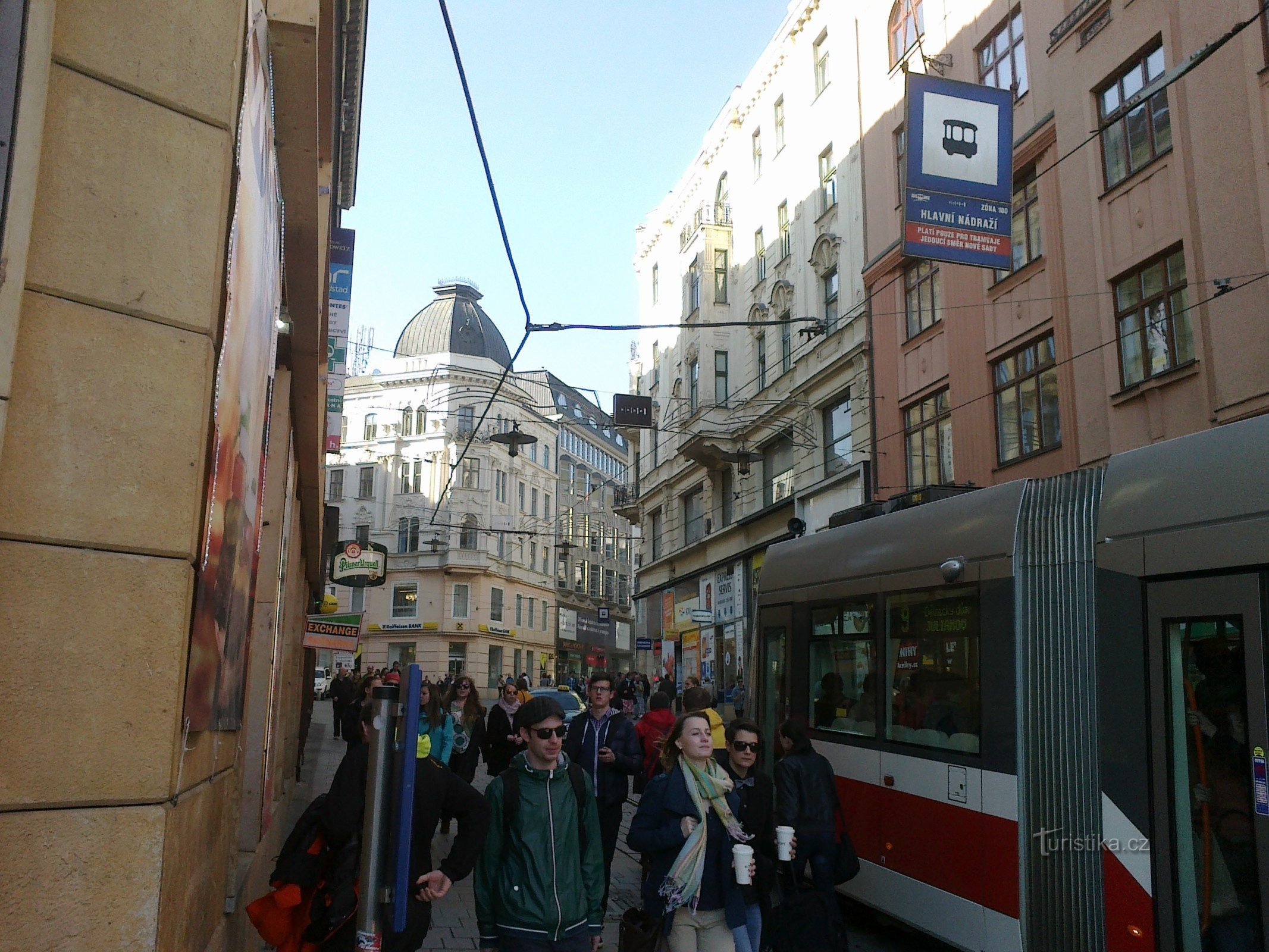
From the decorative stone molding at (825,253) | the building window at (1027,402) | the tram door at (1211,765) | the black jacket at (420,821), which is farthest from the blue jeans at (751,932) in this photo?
the decorative stone molding at (825,253)

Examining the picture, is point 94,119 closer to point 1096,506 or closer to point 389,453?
point 1096,506

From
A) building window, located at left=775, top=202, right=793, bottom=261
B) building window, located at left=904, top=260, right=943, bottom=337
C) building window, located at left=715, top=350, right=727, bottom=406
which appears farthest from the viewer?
building window, located at left=715, top=350, right=727, bottom=406

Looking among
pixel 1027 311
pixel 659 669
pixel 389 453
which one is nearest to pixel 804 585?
pixel 1027 311

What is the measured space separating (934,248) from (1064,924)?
731 cm

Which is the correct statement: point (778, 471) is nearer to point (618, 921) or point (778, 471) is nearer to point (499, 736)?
point (499, 736)

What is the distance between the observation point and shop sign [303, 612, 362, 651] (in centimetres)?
2077

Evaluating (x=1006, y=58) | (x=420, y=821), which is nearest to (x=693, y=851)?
(x=420, y=821)

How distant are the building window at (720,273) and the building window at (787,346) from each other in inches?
232

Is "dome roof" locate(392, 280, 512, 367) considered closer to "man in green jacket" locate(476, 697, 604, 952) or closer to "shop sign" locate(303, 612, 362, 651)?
"shop sign" locate(303, 612, 362, 651)

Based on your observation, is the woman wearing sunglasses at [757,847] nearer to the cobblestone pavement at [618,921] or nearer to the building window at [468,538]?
the cobblestone pavement at [618,921]

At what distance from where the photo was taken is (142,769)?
11.0ft

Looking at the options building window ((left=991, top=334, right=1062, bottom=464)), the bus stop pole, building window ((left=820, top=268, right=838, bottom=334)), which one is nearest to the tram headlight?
the bus stop pole

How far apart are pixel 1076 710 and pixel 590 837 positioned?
3.00 m

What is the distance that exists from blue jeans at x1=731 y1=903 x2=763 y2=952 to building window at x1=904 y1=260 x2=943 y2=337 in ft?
59.8
